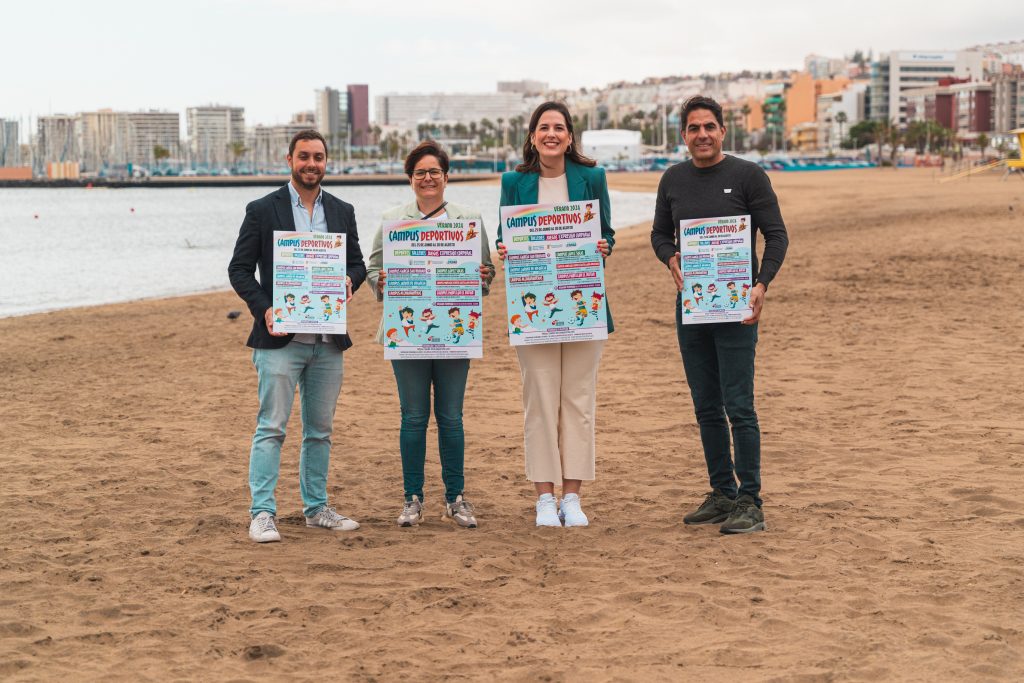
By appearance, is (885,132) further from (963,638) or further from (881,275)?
(963,638)

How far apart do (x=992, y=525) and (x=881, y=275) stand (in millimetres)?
10429

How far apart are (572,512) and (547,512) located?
0.42 feet

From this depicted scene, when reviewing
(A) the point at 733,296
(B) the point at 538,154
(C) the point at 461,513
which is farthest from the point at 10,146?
(A) the point at 733,296

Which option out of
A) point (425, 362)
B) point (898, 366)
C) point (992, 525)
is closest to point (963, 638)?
point (992, 525)

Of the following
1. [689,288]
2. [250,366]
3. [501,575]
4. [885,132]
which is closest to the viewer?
[501,575]

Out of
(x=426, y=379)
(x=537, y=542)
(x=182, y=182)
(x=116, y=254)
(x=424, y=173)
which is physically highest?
(x=182, y=182)

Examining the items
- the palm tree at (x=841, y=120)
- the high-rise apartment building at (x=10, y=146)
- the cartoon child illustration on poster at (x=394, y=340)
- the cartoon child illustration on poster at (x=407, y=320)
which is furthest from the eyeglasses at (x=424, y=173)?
the palm tree at (x=841, y=120)

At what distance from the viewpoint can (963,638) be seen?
4.30 metres

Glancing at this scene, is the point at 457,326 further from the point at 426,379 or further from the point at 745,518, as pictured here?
the point at 745,518

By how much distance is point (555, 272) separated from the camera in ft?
18.5

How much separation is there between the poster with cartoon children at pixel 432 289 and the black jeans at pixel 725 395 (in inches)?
41.8

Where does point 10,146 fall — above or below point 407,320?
above

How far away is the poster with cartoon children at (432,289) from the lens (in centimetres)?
570

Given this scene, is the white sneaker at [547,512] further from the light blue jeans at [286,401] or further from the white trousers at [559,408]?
the light blue jeans at [286,401]
